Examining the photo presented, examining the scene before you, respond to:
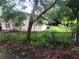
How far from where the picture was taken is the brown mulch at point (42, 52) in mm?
9625

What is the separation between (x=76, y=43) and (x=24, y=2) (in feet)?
13.9

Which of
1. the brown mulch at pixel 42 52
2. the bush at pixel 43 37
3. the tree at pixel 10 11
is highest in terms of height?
the tree at pixel 10 11

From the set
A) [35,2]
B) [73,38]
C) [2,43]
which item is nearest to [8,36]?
[2,43]

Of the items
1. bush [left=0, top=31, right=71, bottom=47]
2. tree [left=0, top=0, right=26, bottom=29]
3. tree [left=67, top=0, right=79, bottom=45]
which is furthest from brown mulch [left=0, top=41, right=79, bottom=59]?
tree [left=67, top=0, right=79, bottom=45]

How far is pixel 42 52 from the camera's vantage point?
1049 centimetres

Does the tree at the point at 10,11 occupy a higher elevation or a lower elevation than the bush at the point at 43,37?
higher

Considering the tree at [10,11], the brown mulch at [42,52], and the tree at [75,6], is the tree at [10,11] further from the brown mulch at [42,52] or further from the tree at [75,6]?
the tree at [75,6]

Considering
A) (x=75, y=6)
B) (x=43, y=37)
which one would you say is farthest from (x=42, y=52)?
(x=75, y=6)

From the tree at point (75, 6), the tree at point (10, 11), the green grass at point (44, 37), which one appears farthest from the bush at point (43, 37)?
the tree at point (10, 11)

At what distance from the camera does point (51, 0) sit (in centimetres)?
1238

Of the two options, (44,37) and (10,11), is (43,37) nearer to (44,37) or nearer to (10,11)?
(44,37)

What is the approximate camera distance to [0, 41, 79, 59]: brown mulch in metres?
9.62

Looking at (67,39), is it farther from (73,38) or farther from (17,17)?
(17,17)

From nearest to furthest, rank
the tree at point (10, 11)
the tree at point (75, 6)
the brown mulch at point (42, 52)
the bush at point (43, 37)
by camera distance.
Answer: the brown mulch at point (42, 52), the tree at point (10, 11), the bush at point (43, 37), the tree at point (75, 6)
